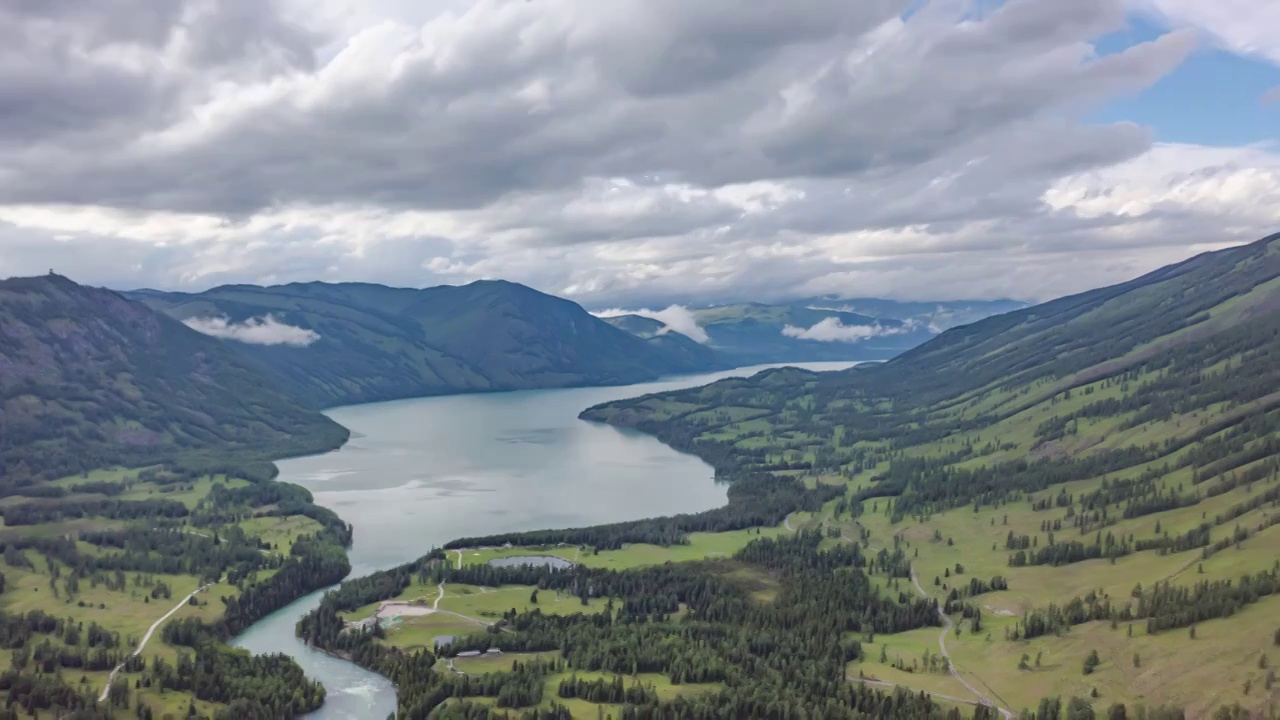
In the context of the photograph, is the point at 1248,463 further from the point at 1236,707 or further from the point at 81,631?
the point at 81,631

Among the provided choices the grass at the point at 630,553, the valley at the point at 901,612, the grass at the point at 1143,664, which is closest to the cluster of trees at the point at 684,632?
the valley at the point at 901,612

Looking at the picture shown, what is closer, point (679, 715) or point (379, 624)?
point (679, 715)

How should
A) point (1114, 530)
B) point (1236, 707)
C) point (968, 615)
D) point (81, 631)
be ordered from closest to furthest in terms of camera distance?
point (1236, 707), point (81, 631), point (968, 615), point (1114, 530)

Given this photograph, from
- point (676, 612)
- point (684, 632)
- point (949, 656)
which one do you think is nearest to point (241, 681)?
point (684, 632)

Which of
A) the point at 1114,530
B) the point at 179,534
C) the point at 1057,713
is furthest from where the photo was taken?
the point at 179,534

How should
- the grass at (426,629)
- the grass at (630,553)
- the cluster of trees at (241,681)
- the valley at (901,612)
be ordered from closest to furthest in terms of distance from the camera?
the valley at (901,612) → the cluster of trees at (241,681) → the grass at (426,629) → the grass at (630,553)

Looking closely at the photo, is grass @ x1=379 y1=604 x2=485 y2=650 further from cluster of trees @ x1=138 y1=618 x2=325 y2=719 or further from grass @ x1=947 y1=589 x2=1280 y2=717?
grass @ x1=947 y1=589 x2=1280 y2=717

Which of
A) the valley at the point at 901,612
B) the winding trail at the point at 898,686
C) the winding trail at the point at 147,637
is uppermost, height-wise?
the winding trail at the point at 147,637

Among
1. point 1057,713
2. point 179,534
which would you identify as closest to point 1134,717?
point 1057,713

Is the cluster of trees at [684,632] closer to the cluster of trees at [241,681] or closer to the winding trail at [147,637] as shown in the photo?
the cluster of trees at [241,681]

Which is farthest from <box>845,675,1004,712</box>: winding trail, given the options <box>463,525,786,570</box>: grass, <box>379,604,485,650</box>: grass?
<box>463,525,786,570</box>: grass

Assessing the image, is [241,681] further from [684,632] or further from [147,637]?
[684,632]
